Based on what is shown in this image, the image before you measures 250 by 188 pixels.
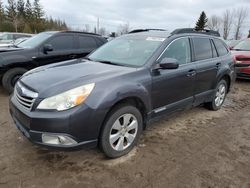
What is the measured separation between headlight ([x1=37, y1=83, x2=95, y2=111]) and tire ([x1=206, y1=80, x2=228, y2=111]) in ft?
11.2

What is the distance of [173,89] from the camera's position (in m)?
3.75

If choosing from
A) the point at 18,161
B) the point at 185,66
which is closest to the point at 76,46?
the point at 185,66

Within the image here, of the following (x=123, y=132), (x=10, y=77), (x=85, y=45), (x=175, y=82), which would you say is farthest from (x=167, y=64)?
(x=85, y=45)

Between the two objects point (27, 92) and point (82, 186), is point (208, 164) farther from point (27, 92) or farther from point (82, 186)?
point (27, 92)

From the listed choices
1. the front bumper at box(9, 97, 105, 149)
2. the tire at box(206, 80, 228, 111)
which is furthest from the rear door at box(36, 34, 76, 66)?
the tire at box(206, 80, 228, 111)

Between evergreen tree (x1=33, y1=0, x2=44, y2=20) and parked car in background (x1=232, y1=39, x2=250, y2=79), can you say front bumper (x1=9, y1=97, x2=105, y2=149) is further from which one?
evergreen tree (x1=33, y1=0, x2=44, y2=20)

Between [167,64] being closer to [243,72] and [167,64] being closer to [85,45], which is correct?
[85,45]

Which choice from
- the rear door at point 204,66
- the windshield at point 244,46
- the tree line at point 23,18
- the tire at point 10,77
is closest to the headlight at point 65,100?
the rear door at point 204,66

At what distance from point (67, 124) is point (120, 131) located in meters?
0.82

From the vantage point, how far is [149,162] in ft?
10.1

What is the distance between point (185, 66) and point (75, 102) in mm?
2183

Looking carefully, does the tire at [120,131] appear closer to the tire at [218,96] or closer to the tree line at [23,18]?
the tire at [218,96]

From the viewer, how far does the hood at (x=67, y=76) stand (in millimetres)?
2719

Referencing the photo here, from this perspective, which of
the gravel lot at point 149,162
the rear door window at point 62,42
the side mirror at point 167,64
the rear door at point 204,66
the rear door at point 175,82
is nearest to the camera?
the gravel lot at point 149,162
